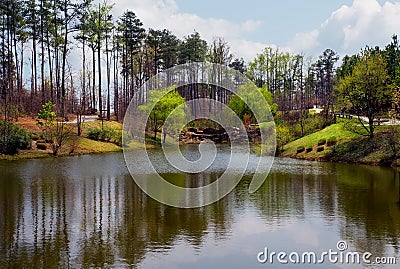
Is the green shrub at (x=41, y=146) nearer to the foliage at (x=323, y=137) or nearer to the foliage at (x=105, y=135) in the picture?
the foliage at (x=105, y=135)

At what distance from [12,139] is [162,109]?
2175 cm

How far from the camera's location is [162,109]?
5400cm

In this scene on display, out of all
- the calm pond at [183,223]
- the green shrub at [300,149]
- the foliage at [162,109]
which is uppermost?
the foliage at [162,109]

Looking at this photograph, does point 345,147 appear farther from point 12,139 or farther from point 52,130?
point 12,139

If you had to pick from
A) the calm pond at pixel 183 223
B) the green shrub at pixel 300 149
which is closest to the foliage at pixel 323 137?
the green shrub at pixel 300 149

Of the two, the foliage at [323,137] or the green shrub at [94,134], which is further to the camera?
the green shrub at [94,134]

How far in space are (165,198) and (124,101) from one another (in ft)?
150

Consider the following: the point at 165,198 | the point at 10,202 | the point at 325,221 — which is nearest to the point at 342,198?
the point at 325,221

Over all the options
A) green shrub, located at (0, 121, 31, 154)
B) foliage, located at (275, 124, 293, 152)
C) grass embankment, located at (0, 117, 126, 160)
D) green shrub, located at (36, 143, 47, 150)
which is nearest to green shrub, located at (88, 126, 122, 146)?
grass embankment, located at (0, 117, 126, 160)

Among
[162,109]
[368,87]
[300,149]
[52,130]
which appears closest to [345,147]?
[300,149]

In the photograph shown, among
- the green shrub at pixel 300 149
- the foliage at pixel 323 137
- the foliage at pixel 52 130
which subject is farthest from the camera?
the green shrub at pixel 300 149

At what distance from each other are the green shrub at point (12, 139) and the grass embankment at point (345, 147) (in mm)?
22178

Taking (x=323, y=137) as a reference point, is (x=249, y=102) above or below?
above

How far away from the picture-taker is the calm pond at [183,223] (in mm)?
11766
